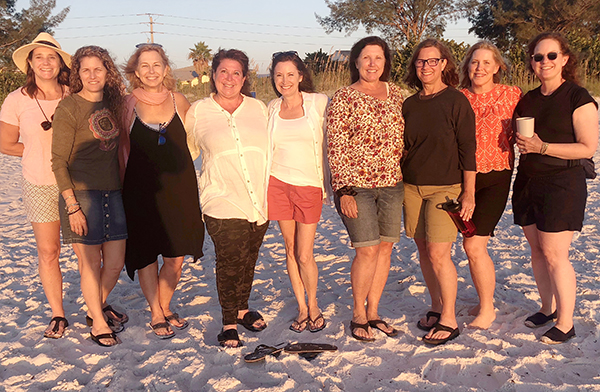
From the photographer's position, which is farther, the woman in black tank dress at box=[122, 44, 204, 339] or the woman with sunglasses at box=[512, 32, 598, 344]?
the woman in black tank dress at box=[122, 44, 204, 339]

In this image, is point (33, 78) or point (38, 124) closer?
point (38, 124)

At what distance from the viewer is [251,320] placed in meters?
3.64

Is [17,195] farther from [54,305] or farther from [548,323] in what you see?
[548,323]

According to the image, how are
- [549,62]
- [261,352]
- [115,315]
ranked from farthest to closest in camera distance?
[115,315], [261,352], [549,62]

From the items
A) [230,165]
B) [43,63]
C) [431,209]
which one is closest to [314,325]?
[431,209]

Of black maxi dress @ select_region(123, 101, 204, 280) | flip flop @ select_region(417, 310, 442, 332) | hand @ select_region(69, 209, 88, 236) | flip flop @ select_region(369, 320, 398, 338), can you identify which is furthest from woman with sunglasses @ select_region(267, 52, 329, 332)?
hand @ select_region(69, 209, 88, 236)

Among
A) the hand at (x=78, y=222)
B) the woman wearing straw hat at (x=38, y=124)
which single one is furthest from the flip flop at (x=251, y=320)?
the woman wearing straw hat at (x=38, y=124)

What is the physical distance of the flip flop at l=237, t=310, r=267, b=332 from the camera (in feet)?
11.8

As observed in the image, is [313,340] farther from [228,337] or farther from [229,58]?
[229,58]

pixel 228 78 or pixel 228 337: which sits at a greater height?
pixel 228 78

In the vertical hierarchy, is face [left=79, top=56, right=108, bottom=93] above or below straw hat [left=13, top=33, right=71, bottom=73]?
below

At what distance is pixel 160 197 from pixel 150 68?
2.96 feet

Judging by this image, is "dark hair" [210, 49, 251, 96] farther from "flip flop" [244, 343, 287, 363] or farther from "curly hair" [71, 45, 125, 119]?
"flip flop" [244, 343, 287, 363]

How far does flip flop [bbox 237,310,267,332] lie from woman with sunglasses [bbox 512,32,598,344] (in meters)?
2.03
